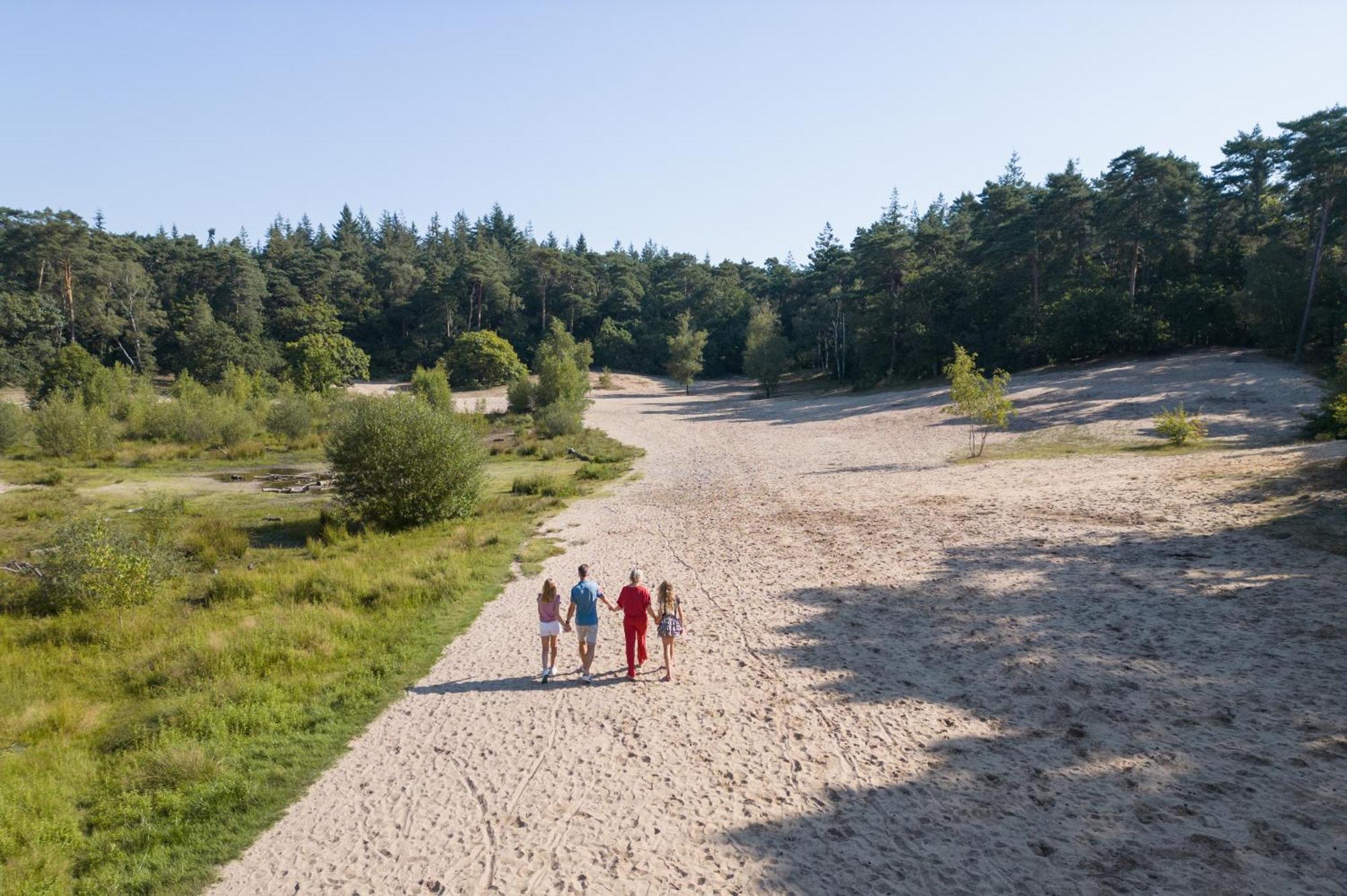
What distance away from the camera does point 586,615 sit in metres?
11.1

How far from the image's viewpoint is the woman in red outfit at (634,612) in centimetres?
1096

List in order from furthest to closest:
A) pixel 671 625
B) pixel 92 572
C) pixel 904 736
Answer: pixel 92 572 < pixel 671 625 < pixel 904 736

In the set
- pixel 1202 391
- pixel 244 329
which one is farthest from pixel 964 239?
pixel 244 329

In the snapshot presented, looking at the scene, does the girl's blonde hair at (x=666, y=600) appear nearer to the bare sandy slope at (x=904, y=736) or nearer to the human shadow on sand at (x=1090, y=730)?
the bare sandy slope at (x=904, y=736)

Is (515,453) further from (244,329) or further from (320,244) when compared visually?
(320,244)

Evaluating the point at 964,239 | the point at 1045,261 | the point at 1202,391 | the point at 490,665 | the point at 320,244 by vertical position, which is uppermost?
the point at 320,244

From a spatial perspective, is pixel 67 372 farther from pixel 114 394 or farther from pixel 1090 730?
pixel 1090 730

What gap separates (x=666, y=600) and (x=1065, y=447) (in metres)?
26.3

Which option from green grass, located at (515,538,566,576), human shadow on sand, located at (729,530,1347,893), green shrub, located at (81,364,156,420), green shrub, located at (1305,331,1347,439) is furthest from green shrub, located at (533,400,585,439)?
green shrub, located at (1305,331,1347,439)

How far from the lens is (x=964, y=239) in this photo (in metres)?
78.4

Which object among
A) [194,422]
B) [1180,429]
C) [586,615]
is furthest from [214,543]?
[1180,429]

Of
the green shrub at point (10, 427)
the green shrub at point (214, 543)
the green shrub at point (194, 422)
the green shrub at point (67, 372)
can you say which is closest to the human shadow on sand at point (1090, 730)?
the green shrub at point (214, 543)

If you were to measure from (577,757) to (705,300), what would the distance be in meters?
106

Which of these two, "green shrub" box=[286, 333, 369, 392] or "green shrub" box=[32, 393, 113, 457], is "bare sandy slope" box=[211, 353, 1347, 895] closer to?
"green shrub" box=[32, 393, 113, 457]
